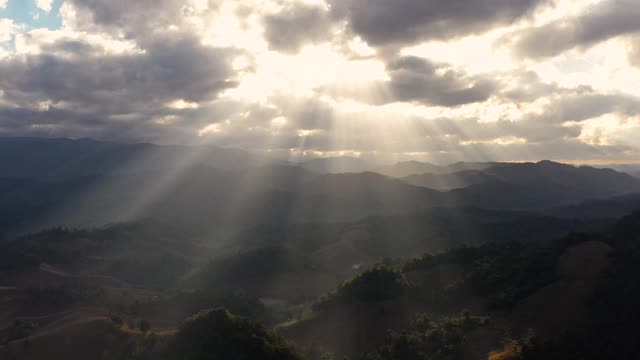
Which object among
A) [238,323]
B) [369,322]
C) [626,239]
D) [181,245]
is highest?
[626,239]

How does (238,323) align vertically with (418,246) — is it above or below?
above

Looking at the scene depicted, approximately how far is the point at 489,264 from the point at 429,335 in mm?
23177

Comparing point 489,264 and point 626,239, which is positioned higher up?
point 626,239

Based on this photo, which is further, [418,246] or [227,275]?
[418,246]

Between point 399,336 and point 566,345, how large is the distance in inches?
515

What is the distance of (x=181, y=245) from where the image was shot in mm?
147500

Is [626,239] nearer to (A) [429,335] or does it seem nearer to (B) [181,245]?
(A) [429,335]

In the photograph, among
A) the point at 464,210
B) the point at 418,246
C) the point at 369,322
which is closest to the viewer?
the point at 369,322

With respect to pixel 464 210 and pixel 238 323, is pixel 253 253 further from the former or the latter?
pixel 464 210

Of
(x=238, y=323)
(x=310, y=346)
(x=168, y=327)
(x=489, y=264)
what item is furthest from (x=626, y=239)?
(x=168, y=327)

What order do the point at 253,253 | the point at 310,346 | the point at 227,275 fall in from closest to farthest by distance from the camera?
the point at 310,346
the point at 227,275
the point at 253,253

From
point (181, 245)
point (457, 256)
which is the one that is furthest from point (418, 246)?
point (181, 245)

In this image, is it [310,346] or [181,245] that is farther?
[181,245]

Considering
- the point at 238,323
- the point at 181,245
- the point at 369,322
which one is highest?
the point at 238,323
